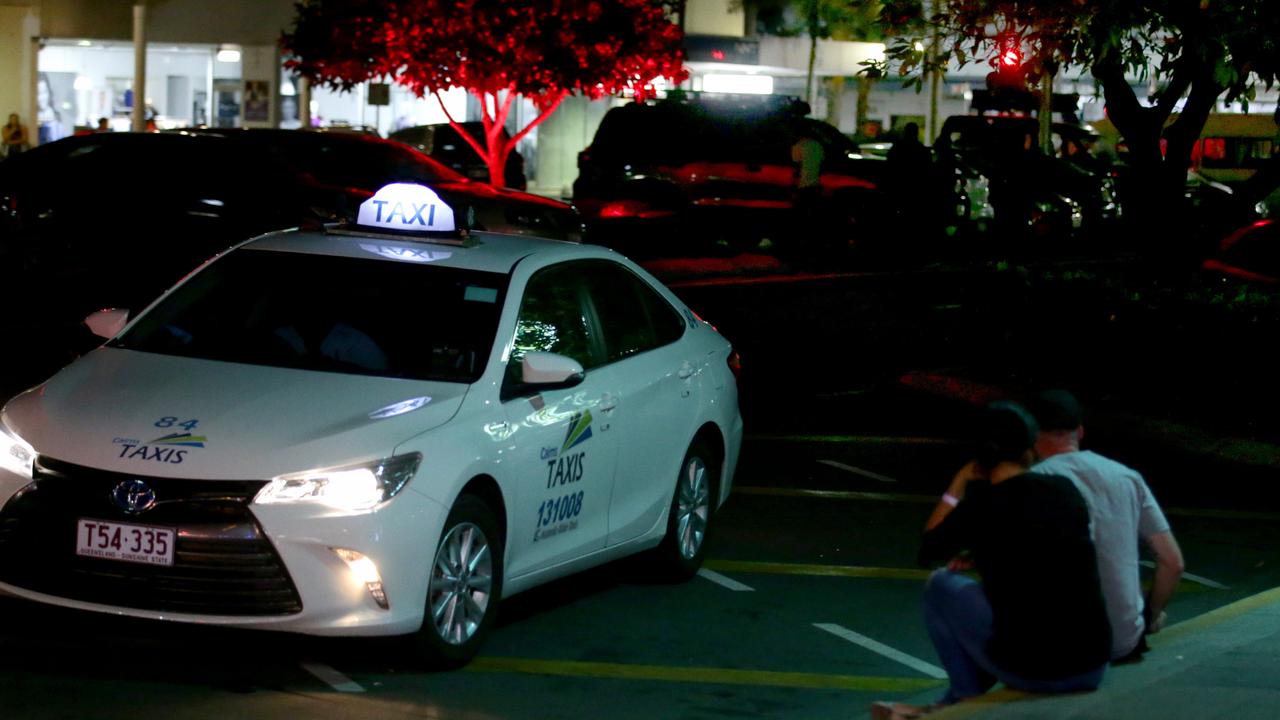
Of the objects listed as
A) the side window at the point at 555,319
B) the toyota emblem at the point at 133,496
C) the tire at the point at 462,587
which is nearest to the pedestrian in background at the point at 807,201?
the side window at the point at 555,319

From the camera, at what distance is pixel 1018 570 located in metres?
5.18

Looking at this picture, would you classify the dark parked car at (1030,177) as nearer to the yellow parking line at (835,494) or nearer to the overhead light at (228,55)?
the yellow parking line at (835,494)

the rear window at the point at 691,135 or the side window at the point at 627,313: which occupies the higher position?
the rear window at the point at 691,135

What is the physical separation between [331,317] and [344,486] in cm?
142

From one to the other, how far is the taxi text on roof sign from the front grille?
7.24ft

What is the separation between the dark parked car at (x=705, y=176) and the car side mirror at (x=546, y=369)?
53.9 ft

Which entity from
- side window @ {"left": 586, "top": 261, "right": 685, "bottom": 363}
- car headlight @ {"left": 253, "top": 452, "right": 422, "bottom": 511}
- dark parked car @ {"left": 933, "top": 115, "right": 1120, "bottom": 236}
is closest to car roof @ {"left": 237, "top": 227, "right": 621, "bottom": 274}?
side window @ {"left": 586, "top": 261, "right": 685, "bottom": 363}

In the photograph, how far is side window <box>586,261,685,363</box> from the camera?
26.1ft

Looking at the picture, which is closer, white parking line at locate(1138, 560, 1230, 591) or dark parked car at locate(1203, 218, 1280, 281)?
white parking line at locate(1138, 560, 1230, 591)

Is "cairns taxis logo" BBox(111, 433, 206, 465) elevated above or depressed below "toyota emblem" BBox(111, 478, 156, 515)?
above

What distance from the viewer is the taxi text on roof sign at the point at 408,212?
8070 millimetres

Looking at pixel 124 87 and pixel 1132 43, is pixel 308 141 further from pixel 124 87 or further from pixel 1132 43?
pixel 124 87

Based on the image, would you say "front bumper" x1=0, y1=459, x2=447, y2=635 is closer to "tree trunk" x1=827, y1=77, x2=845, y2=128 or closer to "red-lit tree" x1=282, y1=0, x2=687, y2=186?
"red-lit tree" x1=282, y1=0, x2=687, y2=186

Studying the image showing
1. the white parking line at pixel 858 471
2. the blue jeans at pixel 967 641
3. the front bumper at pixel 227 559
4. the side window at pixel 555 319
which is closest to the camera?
the blue jeans at pixel 967 641
